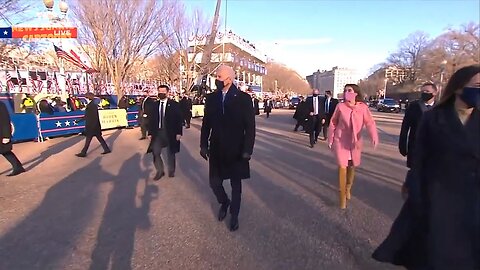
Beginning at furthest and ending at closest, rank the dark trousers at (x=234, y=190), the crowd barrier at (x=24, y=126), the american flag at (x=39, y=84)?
the american flag at (x=39, y=84) → the crowd barrier at (x=24, y=126) → the dark trousers at (x=234, y=190)

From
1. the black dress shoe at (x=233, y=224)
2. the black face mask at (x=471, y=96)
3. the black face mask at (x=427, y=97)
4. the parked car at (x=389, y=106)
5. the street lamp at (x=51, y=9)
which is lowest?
the parked car at (x=389, y=106)

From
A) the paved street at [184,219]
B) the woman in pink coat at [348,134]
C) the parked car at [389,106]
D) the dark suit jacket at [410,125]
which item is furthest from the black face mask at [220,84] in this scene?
the parked car at [389,106]

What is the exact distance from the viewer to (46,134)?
42.4 feet

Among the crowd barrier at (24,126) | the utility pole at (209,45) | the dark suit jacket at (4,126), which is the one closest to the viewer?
the dark suit jacket at (4,126)

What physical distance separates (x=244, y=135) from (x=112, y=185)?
3.26 meters

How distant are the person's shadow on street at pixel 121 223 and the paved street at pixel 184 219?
0.04 ft

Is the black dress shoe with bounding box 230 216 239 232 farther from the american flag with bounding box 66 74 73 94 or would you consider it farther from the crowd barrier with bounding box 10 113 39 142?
the american flag with bounding box 66 74 73 94

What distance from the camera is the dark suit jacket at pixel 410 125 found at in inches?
187

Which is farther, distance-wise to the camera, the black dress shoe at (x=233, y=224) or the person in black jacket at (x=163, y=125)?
the person in black jacket at (x=163, y=125)

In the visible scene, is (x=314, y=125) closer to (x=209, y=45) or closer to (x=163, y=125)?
(x=163, y=125)

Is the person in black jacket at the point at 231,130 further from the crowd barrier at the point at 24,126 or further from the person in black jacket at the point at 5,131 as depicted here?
the crowd barrier at the point at 24,126

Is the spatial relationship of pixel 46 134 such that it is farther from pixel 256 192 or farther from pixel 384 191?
pixel 384 191

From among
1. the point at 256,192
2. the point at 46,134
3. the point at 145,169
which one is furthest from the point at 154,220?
the point at 46,134

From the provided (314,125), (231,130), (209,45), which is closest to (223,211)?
(231,130)
